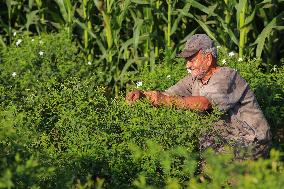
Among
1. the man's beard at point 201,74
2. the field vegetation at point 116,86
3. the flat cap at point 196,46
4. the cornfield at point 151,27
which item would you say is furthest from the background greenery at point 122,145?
the cornfield at point 151,27

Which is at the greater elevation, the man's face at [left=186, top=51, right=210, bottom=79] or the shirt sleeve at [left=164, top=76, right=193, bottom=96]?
the man's face at [left=186, top=51, right=210, bottom=79]

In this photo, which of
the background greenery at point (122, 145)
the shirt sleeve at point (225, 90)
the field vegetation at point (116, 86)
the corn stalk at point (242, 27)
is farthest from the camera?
the corn stalk at point (242, 27)

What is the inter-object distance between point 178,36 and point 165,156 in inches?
140

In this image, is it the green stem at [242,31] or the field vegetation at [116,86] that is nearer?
the field vegetation at [116,86]

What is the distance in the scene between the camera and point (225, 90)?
411cm

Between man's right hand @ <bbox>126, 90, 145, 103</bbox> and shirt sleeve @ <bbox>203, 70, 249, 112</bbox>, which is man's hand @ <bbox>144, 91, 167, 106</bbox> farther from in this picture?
shirt sleeve @ <bbox>203, 70, 249, 112</bbox>

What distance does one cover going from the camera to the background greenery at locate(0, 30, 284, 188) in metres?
2.99

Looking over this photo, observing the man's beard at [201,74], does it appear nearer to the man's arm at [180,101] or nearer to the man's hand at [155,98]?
the man's arm at [180,101]

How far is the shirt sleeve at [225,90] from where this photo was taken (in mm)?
4102

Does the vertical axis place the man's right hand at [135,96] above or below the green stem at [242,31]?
above

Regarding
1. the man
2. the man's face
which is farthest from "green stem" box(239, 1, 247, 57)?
the man's face

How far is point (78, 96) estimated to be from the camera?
457 cm

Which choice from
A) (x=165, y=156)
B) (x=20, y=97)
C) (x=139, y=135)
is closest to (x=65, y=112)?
(x=139, y=135)

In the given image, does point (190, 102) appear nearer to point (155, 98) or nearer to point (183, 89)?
point (155, 98)
